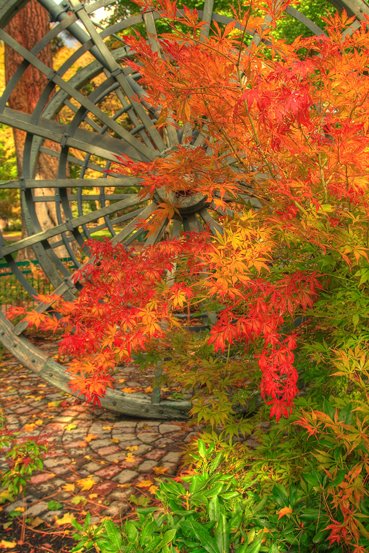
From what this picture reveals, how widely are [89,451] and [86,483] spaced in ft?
1.66

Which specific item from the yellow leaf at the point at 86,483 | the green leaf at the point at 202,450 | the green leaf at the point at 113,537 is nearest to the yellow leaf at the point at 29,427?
the yellow leaf at the point at 86,483

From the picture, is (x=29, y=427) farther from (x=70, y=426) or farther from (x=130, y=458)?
(x=130, y=458)

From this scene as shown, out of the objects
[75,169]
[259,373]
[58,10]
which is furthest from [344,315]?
[75,169]

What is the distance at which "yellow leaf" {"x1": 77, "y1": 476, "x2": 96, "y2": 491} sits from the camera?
3.60 meters

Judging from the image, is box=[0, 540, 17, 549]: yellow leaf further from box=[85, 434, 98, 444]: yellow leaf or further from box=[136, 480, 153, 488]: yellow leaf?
box=[85, 434, 98, 444]: yellow leaf

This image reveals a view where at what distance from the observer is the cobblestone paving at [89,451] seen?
3.48 m

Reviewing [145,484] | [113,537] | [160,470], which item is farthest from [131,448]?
[113,537]

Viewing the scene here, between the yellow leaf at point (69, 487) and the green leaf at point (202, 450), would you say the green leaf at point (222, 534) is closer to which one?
the green leaf at point (202, 450)

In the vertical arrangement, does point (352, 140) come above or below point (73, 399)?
above

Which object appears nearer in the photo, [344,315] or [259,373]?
[344,315]

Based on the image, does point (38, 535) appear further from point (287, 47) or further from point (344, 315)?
point (287, 47)

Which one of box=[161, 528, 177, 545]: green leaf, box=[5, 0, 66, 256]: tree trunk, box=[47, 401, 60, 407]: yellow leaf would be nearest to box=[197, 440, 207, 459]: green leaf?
box=[161, 528, 177, 545]: green leaf

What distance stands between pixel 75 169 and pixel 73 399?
A: 15.7 metres

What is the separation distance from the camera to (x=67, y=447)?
4215 millimetres
